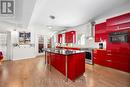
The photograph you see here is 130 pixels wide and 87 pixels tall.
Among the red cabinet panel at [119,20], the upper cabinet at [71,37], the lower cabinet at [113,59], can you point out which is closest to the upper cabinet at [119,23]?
the red cabinet panel at [119,20]

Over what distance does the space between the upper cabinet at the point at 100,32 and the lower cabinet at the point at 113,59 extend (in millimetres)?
697

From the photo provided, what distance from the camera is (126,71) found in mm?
3852

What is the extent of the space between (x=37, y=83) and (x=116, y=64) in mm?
3238

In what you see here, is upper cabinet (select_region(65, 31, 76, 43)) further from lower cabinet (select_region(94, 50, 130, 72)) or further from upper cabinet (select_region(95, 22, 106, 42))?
lower cabinet (select_region(94, 50, 130, 72))

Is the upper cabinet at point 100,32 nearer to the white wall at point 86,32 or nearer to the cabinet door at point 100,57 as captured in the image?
the white wall at point 86,32

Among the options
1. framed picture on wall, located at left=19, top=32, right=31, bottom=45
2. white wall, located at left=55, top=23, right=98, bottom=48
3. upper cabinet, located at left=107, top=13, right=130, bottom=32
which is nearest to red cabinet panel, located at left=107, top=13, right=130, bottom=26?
upper cabinet, located at left=107, top=13, right=130, bottom=32

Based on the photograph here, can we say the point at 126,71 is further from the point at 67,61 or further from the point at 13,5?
the point at 13,5

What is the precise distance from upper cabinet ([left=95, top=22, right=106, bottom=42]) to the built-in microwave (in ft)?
1.96

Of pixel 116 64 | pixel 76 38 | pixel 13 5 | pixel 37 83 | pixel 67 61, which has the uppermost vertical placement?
pixel 13 5

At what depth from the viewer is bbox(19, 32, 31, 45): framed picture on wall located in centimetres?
756

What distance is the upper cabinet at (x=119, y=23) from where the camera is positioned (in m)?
3.85

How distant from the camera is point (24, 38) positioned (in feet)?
25.5

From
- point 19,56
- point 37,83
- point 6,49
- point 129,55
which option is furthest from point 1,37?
point 129,55

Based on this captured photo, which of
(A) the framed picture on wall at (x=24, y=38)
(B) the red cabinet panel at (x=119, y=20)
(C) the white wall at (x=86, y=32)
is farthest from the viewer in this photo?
(A) the framed picture on wall at (x=24, y=38)
